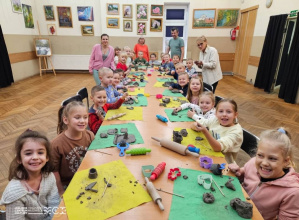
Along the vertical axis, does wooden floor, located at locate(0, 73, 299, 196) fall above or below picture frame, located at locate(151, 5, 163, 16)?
below

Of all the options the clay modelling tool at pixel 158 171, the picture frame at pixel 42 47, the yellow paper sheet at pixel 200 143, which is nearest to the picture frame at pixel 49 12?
the picture frame at pixel 42 47

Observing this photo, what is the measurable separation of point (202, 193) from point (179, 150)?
38 centimetres

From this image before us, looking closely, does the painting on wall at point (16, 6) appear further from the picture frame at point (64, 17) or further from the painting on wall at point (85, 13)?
the painting on wall at point (85, 13)

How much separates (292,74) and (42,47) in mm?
9296

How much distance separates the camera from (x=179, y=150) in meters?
1.39

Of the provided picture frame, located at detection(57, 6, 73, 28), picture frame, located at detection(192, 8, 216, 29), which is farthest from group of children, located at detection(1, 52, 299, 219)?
picture frame, located at detection(57, 6, 73, 28)

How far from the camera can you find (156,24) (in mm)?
8453

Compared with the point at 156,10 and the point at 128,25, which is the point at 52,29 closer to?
the point at 128,25

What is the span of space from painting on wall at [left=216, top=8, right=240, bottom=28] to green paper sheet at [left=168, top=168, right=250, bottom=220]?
8825 mm

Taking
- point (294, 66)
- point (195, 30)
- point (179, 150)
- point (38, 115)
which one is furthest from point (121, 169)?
point (195, 30)

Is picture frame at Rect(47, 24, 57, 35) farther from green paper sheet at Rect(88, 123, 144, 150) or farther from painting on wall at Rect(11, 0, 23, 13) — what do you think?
green paper sheet at Rect(88, 123, 144, 150)

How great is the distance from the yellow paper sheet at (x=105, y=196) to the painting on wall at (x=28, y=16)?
Result: 897 centimetres

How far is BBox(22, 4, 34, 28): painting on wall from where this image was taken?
7.63m

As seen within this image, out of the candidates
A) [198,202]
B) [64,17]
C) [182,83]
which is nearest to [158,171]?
[198,202]
